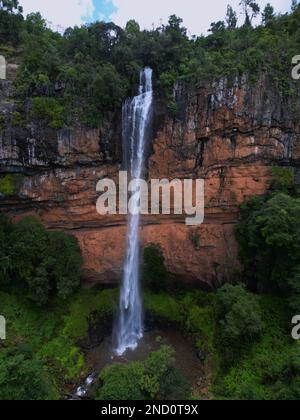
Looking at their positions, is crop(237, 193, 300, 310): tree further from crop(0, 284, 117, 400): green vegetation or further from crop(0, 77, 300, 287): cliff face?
crop(0, 284, 117, 400): green vegetation

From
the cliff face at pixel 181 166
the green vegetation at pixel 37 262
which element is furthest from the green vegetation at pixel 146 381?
the cliff face at pixel 181 166

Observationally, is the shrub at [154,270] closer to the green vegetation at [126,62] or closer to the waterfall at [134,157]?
the waterfall at [134,157]

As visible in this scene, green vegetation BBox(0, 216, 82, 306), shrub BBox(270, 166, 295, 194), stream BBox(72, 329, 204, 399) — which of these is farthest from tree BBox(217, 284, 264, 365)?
green vegetation BBox(0, 216, 82, 306)

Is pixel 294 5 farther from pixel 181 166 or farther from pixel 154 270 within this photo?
pixel 154 270

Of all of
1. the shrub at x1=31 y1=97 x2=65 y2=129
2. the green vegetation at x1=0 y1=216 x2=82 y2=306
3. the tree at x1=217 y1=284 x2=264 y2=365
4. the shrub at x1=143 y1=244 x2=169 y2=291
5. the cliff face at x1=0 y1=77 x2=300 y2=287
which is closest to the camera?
the tree at x1=217 y1=284 x2=264 y2=365

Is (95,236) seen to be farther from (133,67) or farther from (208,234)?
(133,67)
